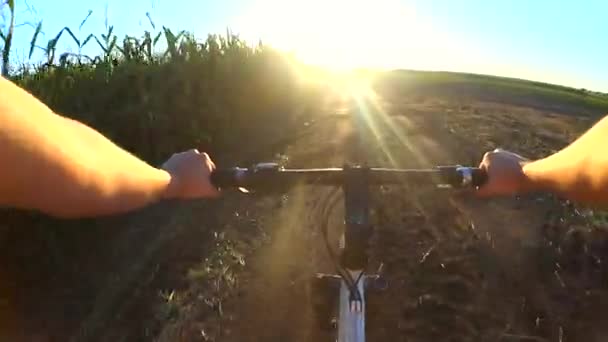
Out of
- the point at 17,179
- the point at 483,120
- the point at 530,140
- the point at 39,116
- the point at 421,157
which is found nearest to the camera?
the point at 17,179

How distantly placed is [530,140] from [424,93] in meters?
4.89

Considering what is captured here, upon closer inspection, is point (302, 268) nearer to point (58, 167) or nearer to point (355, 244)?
point (355, 244)

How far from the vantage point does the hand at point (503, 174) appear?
9.05 feet

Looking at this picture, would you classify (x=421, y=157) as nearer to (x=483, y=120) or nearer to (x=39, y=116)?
(x=483, y=120)

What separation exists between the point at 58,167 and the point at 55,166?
0.7 inches

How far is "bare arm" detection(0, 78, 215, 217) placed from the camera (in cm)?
140

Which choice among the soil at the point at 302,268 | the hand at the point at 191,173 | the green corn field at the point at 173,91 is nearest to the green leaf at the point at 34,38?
the green corn field at the point at 173,91

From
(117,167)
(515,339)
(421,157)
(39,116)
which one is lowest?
(515,339)

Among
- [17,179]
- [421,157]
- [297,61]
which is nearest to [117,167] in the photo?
[17,179]

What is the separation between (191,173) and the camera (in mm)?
2863

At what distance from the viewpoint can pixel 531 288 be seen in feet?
19.3

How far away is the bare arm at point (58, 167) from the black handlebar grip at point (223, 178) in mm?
406

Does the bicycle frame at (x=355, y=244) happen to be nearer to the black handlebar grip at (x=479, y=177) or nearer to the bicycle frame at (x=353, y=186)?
the bicycle frame at (x=353, y=186)

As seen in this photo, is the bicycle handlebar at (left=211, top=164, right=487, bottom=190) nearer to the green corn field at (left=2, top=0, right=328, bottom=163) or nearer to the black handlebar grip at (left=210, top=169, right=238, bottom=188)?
the black handlebar grip at (left=210, top=169, right=238, bottom=188)
